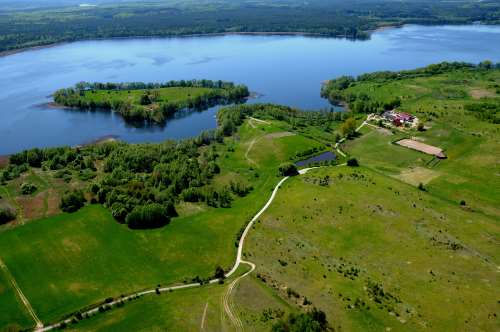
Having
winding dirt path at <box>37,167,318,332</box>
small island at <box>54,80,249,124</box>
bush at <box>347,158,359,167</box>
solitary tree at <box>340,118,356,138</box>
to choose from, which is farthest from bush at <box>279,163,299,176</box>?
small island at <box>54,80,249,124</box>

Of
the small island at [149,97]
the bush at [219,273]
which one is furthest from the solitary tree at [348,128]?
the bush at [219,273]

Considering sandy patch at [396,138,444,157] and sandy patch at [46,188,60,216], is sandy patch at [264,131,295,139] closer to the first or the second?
sandy patch at [396,138,444,157]

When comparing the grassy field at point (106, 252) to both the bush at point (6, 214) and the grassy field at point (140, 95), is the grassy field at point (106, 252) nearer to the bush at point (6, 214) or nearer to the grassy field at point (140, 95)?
the bush at point (6, 214)

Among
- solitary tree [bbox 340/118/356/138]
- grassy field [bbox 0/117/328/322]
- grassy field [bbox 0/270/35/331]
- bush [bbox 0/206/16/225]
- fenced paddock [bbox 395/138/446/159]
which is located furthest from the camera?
solitary tree [bbox 340/118/356/138]

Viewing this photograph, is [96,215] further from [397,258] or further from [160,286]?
[397,258]

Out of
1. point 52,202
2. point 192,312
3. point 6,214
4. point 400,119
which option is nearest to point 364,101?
point 400,119

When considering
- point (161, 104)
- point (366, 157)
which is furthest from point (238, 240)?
point (161, 104)
